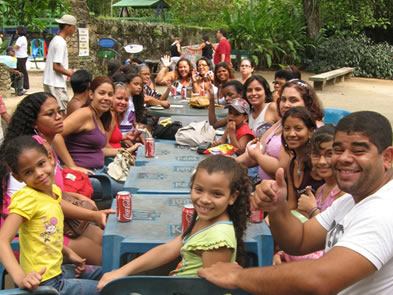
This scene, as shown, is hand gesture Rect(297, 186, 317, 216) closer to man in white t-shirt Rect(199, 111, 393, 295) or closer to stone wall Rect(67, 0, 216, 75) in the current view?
man in white t-shirt Rect(199, 111, 393, 295)

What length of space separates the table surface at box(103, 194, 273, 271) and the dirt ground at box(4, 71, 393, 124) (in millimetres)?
6819

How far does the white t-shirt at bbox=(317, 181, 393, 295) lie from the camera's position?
1689 mm

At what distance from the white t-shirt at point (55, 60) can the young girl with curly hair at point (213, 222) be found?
5476 millimetres

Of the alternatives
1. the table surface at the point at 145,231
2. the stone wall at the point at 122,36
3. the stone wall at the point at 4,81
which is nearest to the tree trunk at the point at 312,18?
the stone wall at the point at 122,36

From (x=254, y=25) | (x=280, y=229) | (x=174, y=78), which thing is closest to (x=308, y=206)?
(x=280, y=229)

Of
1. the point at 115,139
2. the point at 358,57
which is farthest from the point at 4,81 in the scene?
the point at 358,57

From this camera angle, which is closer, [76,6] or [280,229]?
[280,229]

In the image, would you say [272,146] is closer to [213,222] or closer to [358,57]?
[213,222]

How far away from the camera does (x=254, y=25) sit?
1969cm

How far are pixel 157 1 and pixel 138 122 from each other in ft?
74.9

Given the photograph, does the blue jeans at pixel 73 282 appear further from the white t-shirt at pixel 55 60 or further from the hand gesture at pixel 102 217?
the white t-shirt at pixel 55 60

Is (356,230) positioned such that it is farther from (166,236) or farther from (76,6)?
(76,6)

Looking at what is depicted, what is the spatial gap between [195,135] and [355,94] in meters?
11.3

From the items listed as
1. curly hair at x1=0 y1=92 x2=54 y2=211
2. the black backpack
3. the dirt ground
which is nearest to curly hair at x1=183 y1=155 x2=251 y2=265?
curly hair at x1=0 y1=92 x2=54 y2=211
